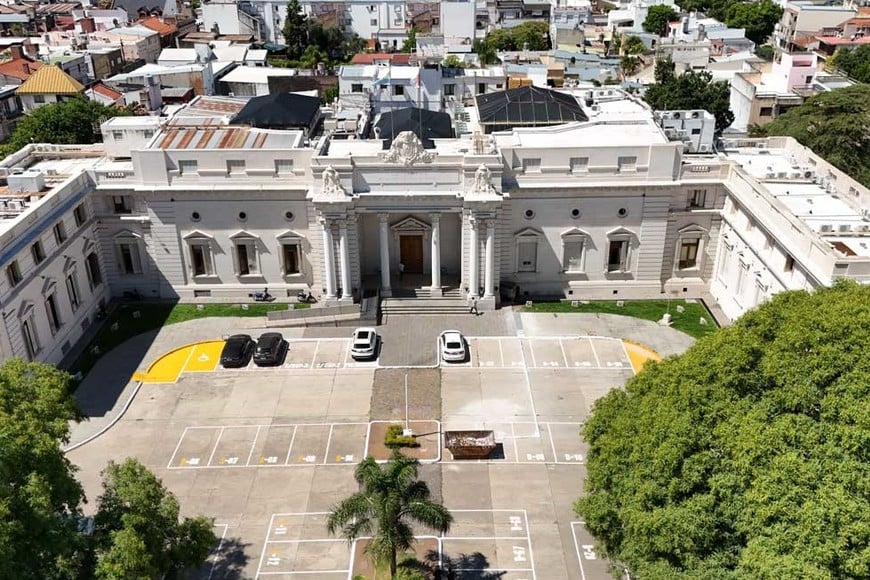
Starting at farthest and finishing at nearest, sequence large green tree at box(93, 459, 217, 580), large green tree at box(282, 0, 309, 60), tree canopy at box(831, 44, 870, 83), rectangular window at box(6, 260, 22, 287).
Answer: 1. large green tree at box(282, 0, 309, 60)
2. tree canopy at box(831, 44, 870, 83)
3. rectangular window at box(6, 260, 22, 287)
4. large green tree at box(93, 459, 217, 580)

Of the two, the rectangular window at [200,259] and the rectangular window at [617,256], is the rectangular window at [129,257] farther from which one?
the rectangular window at [617,256]

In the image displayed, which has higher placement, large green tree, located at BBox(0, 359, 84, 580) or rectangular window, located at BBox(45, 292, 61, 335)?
large green tree, located at BBox(0, 359, 84, 580)

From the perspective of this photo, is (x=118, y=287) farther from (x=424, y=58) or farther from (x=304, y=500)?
(x=424, y=58)

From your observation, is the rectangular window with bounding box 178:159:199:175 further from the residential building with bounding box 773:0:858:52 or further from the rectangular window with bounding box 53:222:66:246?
the residential building with bounding box 773:0:858:52

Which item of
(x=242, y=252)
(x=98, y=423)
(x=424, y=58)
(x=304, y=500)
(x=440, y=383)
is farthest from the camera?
(x=424, y=58)

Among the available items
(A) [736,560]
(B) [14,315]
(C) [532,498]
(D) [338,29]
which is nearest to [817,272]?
(C) [532,498]

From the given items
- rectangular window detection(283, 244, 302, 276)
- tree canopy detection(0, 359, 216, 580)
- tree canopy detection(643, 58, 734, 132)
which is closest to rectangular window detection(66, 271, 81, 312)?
rectangular window detection(283, 244, 302, 276)

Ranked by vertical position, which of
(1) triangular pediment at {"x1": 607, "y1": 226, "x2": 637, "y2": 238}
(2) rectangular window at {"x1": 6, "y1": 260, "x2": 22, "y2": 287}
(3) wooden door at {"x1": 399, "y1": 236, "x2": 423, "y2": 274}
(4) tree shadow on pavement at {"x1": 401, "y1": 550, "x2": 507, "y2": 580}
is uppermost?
(2) rectangular window at {"x1": 6, "y1": 260, "x2": 22, "y2": 287}
